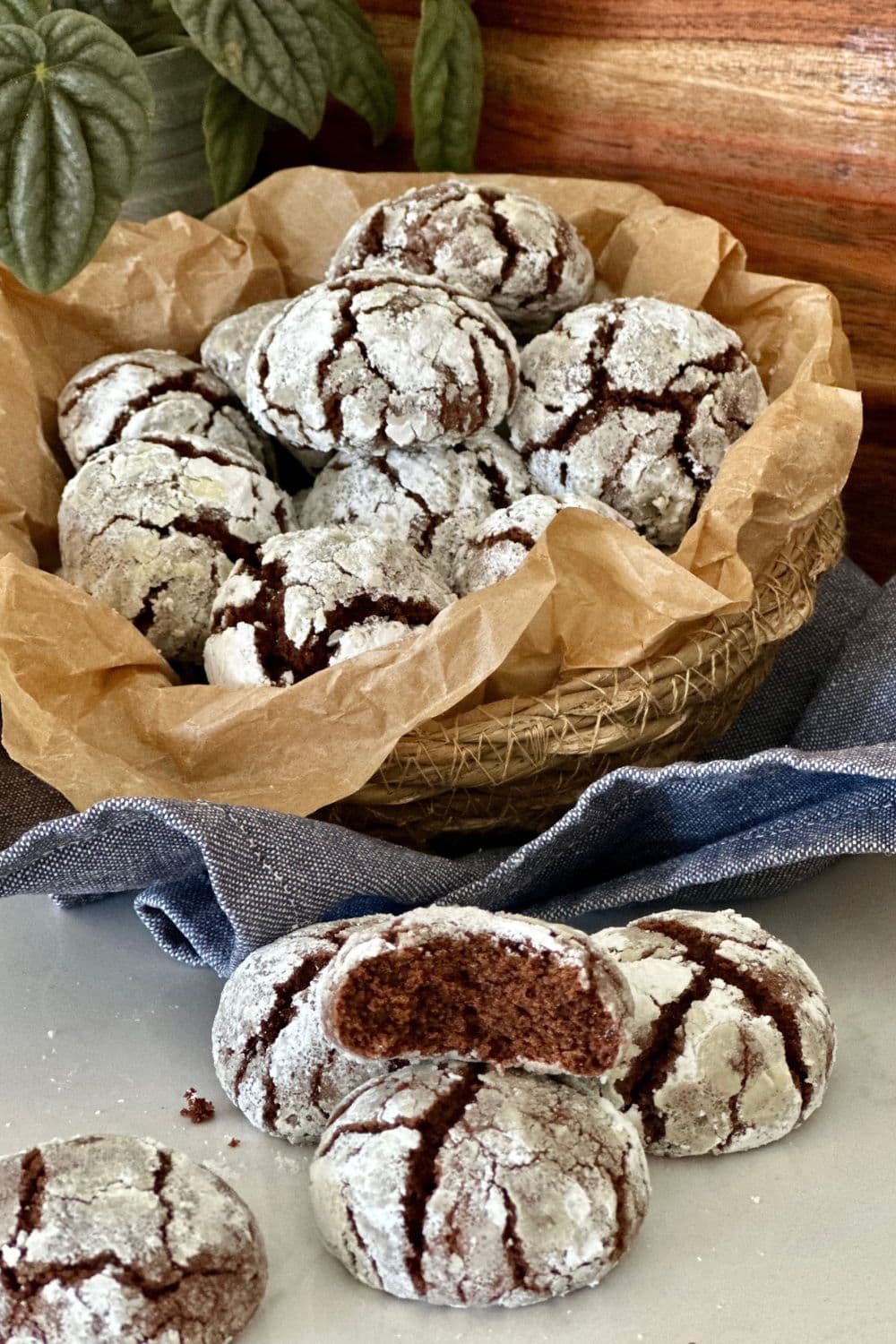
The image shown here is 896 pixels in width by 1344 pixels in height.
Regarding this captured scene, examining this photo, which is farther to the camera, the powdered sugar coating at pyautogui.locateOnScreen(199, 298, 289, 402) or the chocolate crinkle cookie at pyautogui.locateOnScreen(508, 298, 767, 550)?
the powdered sugar coating at pyautogui.locateOnScreen(199, 298, 289, 402)

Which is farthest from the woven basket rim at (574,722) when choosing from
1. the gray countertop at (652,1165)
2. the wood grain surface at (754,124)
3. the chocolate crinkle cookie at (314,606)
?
the wood grain surface at (754,124)

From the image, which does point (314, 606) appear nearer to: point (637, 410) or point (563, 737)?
point (563, 737)

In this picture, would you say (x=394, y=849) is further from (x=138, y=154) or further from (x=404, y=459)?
(x=138, y=154)

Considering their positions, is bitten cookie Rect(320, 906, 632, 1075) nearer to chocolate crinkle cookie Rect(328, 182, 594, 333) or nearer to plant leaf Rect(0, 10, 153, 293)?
chocolate crinkle cookie Rect(328, 182, 594, 333)

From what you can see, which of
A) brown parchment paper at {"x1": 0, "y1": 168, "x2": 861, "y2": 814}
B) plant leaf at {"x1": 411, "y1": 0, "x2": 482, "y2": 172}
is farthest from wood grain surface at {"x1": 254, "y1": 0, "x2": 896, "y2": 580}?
brown parchment paper at {"x1": 0, "y1": 168, "x2": 861, "y2": 814}

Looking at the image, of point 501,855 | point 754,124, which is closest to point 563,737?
point 501,855

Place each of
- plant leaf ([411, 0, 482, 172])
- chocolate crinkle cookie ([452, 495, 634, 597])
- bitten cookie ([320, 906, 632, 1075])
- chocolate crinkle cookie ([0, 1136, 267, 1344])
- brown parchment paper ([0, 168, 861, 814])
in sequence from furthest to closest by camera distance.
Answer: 1. plant leaf ([411, 0, 482, 172])
2. chocolate crinkle cookie ([452, 495, 634, 597])
3. brown parchment paper ([0, 168, 861, 814])
4. bitten cookie ([320, 906, 632, 1075])
5. chocolate crinkle cookie ([0, 1136, 267, 1344])

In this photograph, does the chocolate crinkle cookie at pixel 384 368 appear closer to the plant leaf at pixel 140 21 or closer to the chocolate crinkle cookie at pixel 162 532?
the chocolate crinkle cookie at pixel 162 532

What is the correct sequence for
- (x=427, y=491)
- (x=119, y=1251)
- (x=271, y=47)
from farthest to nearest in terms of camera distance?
1. (x=271, y=47)
2. (x=427, y=491)
3. (x=119, y=1251)
